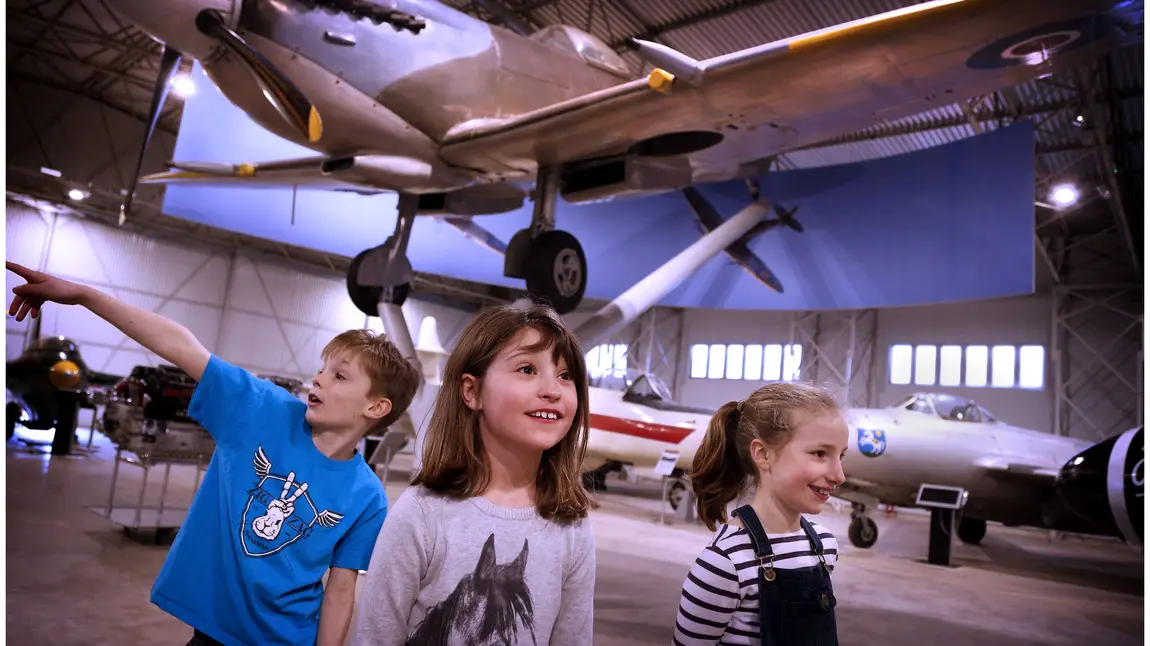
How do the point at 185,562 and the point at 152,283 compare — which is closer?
the point at 185,562

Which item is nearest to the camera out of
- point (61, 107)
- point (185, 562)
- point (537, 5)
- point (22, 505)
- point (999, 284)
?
point (185, 562)

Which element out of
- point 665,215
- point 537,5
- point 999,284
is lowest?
point 999,284

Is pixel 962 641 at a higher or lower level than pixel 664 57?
lower

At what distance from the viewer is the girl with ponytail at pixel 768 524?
58.2 inches

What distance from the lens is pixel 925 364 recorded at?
16062mm

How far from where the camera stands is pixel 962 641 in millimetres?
3775

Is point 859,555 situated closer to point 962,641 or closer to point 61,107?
point 962,641

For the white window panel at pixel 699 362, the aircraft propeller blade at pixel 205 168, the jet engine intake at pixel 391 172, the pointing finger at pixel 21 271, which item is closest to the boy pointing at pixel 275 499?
the pointing finger at pixel 21 271

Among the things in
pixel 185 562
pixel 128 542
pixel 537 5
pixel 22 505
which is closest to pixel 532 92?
pixel 537 5

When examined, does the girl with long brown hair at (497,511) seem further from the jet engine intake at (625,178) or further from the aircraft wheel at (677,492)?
the aircraft wheel at (677,492)

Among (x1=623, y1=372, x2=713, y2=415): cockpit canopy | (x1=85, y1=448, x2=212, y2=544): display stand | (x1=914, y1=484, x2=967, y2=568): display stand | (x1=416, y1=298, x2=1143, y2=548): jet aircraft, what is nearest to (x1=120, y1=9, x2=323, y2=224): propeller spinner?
(x1=85, y1=448, x2=212, y2=544): display stand

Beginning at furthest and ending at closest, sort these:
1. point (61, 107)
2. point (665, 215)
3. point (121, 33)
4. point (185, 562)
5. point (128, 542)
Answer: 1. point (61, 107)
2. point (121, 33)
3. point (665, 215)
4. point (128, 542)
5. point (185, 562)

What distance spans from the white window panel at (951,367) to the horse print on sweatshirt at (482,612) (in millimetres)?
16345

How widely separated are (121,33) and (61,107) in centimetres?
711
